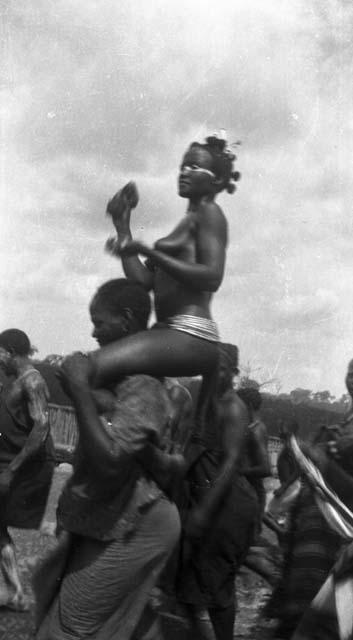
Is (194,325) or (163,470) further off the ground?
(194,325)

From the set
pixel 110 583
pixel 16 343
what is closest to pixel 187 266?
pixel 110 583

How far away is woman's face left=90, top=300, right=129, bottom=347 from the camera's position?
317 cm

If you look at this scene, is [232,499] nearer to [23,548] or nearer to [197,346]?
[197,346]

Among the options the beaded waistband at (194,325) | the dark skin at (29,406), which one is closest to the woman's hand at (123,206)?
the beaded waistband at (194,325)

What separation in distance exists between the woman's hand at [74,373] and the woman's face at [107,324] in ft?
0.85

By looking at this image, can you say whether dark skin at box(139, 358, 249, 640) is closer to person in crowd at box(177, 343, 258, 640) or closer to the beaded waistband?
person in crowd at box(177, 343, 258, 640)

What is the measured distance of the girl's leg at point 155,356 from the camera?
3049mm

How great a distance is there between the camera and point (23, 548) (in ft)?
24.2

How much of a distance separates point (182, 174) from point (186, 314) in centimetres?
65

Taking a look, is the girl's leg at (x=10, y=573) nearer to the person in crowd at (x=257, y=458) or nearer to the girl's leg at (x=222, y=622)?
the girl's leg at (x=222, y=622)

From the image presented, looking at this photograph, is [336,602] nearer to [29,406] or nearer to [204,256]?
[204,256]

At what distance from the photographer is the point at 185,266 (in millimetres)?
3441

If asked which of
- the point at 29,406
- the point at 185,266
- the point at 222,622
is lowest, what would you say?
the point at 222,622

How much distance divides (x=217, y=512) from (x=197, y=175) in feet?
4.76
